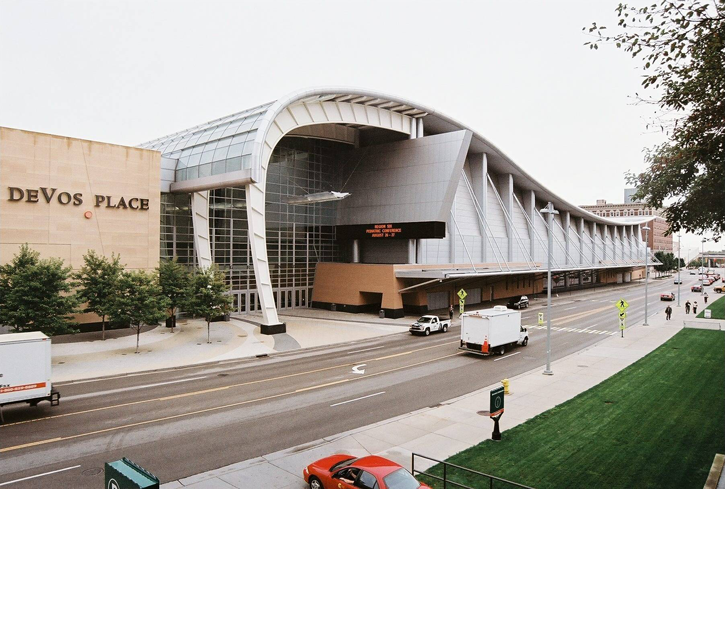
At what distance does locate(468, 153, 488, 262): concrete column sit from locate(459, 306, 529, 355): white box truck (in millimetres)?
→ 28188

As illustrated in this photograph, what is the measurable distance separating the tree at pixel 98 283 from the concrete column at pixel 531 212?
49.7 meters

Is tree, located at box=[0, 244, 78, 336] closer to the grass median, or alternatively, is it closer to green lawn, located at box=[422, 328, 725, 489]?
green lawn, located at box=[422, 328, 725, 489]

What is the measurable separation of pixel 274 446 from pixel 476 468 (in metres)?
5.15

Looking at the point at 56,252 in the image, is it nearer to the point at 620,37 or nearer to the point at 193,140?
the point at 193,140

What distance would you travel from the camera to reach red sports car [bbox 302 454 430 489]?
9586 millimetres

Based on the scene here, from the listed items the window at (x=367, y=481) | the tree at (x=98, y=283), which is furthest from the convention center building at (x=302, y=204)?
the window at (x=367, y=481)

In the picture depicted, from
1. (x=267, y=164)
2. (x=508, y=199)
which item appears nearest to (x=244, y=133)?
(x=267, y=164)

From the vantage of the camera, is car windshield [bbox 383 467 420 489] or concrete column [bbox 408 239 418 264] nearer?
car windshield [bbox 383 467 420 489]

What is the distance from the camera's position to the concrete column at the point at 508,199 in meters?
58.4

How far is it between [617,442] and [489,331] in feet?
45.6

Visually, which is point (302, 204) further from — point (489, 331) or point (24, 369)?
point (24, 369)

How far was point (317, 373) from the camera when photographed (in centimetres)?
2250

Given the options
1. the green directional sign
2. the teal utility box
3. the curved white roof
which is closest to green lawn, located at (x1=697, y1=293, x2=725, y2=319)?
A: the curved white roof

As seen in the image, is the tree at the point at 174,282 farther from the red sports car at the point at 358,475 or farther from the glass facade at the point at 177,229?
the red sports car at the point at 358,475
